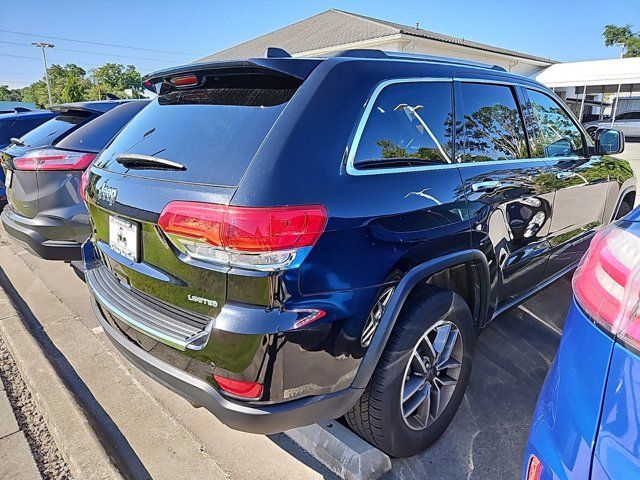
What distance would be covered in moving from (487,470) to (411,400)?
1.67 feet

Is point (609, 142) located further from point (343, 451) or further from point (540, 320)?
point (343, 451)

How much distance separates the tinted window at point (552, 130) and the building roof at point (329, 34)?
1266cm

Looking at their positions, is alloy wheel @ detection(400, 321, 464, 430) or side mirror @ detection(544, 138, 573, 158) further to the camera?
side mirror @ detection(544, 138, 573, 158)

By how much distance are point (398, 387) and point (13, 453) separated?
6.70 feet

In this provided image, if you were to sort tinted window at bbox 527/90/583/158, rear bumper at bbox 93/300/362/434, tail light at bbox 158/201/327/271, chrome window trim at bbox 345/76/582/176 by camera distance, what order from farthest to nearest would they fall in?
tinted window at bbox 527/90/583/158, chrome window trim at bbox 345/76/582/176, rear bumper at bbox 93/300/362/434, tail light at bbox 158/201/327/271

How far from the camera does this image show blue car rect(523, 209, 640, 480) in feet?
3.18

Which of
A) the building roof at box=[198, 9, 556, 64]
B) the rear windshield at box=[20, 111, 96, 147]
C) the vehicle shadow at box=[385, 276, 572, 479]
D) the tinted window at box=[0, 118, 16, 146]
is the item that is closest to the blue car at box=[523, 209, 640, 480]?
the vehicle shadow at box=[385, 276, 572, 479]

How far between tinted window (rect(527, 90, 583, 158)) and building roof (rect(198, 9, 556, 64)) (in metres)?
12.7

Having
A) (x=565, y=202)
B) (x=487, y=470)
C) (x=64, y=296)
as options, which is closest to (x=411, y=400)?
(x=487, y=470)

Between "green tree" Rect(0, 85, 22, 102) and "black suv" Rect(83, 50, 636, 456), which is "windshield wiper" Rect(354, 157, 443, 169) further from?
"green tree" Rect(0, 85, 22, 102)

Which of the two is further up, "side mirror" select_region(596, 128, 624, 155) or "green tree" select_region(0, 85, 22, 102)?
"green tree" select_region(0, 85, 22, 102)

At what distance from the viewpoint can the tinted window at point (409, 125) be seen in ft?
6.05

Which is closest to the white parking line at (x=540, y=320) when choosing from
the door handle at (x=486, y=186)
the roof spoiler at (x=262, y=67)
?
the door handle at (x=486, y=186)

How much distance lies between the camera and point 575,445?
1074 millimetres
